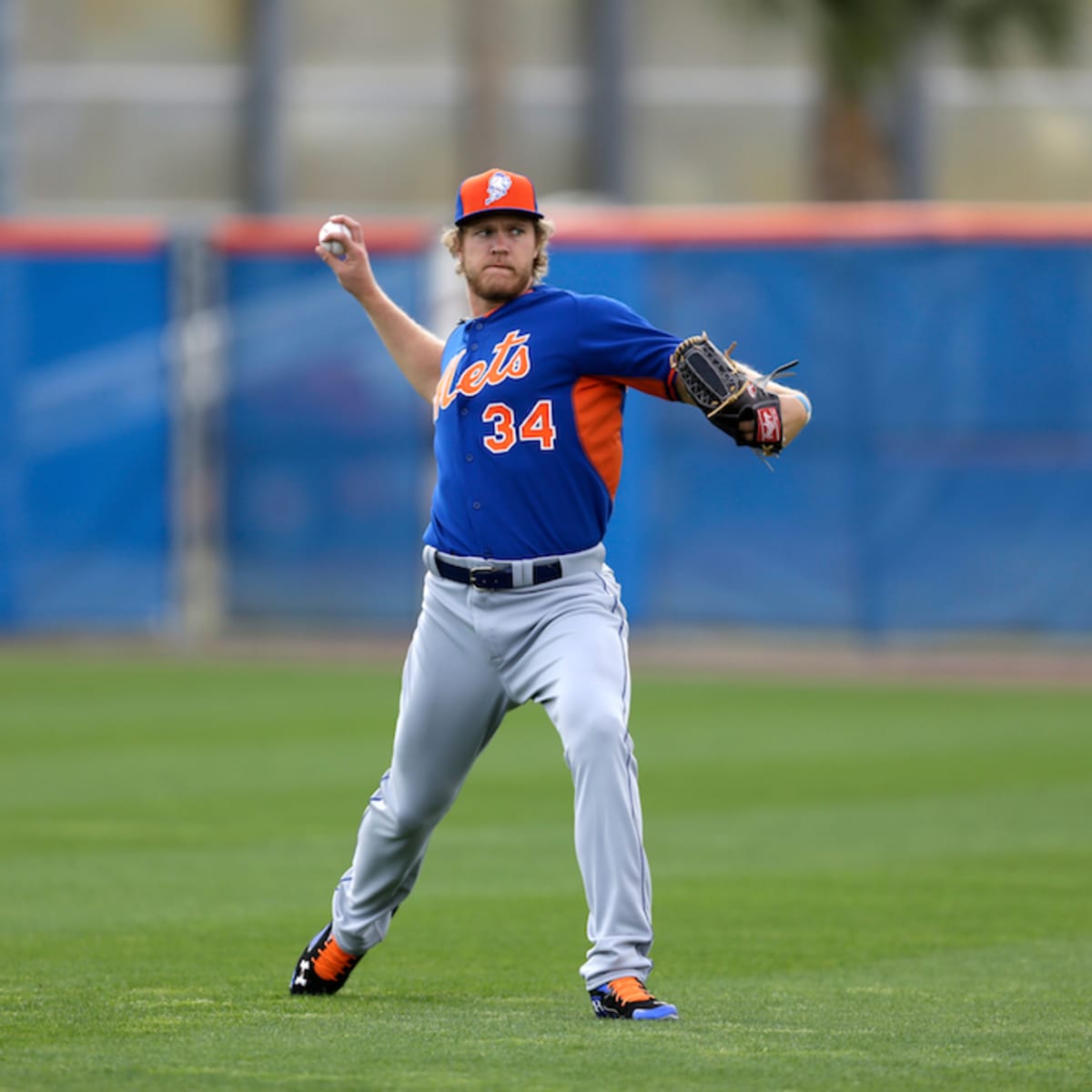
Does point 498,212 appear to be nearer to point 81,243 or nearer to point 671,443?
point 671,443

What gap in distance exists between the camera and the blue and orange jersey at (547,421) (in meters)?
6.31

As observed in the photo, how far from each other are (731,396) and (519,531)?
0.68 m

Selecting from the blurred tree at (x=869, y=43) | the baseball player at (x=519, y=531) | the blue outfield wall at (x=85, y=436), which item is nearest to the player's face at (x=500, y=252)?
the baseball player at (x=519, y=531)

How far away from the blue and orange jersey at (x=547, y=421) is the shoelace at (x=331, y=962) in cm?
116

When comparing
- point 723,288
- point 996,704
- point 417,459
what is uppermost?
point 723,288

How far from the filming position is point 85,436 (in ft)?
67.5

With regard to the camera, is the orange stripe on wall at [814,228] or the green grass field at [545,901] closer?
the green grass field at [545,901]

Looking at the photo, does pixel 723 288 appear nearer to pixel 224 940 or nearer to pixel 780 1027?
pixel 224 940

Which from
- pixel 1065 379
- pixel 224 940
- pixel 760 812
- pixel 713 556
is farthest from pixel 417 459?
pixel 224 940

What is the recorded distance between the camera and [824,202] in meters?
24.8

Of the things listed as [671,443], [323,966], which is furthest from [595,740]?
[671,443]

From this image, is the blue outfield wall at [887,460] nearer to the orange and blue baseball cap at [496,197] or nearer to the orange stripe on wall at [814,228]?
the orange stripe on wall at [814,228]

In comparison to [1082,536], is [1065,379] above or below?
above

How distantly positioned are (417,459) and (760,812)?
9.79 meters
